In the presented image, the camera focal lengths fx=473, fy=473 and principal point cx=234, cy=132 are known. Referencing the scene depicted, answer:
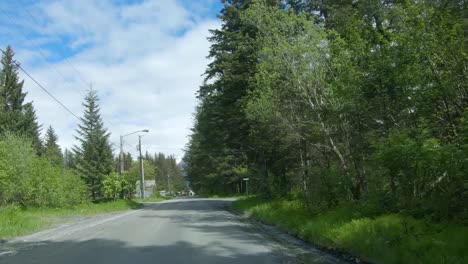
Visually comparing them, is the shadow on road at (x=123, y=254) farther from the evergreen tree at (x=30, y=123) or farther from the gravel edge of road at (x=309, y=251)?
the evergreen tree at (x=30, y=123)

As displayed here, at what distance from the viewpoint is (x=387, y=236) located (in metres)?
9.57

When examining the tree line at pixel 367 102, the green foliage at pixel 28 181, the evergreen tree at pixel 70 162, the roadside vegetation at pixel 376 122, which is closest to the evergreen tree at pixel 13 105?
the evergreen tree at pixel 70 162

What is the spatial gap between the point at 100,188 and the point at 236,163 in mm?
16474

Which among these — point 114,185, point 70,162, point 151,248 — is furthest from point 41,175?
point 70,162

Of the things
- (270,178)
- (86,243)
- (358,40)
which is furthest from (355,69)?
(270,178)

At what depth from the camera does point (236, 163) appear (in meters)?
57.4

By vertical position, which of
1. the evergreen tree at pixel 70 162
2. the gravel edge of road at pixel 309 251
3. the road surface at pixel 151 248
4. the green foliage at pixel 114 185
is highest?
the evergreen tree at pixel 70 162

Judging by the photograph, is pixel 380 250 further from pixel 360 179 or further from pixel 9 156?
pixel 9 156

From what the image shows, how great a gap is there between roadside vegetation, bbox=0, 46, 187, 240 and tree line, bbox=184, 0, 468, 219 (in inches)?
452

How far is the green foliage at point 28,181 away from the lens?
29.0 metres

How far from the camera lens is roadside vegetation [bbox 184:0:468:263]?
30.4ft

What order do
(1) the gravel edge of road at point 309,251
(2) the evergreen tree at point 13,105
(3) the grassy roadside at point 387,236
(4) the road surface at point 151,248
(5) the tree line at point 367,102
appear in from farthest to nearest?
1. (2) the evergreen tree at point 13,105
2. (4) the road surface at point 151,248
3. (5) the tree line at point 367,102
4. (1) the gravel edge of road at point 309,251
5. (3) the grassy roadside at point 387,236

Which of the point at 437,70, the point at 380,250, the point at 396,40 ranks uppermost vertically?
the point at 396,40

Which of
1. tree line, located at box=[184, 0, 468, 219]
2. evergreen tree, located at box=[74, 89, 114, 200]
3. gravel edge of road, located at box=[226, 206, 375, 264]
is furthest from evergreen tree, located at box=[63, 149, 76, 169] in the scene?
gravel edge of road, located at box=[226, 206, 375, 264]
